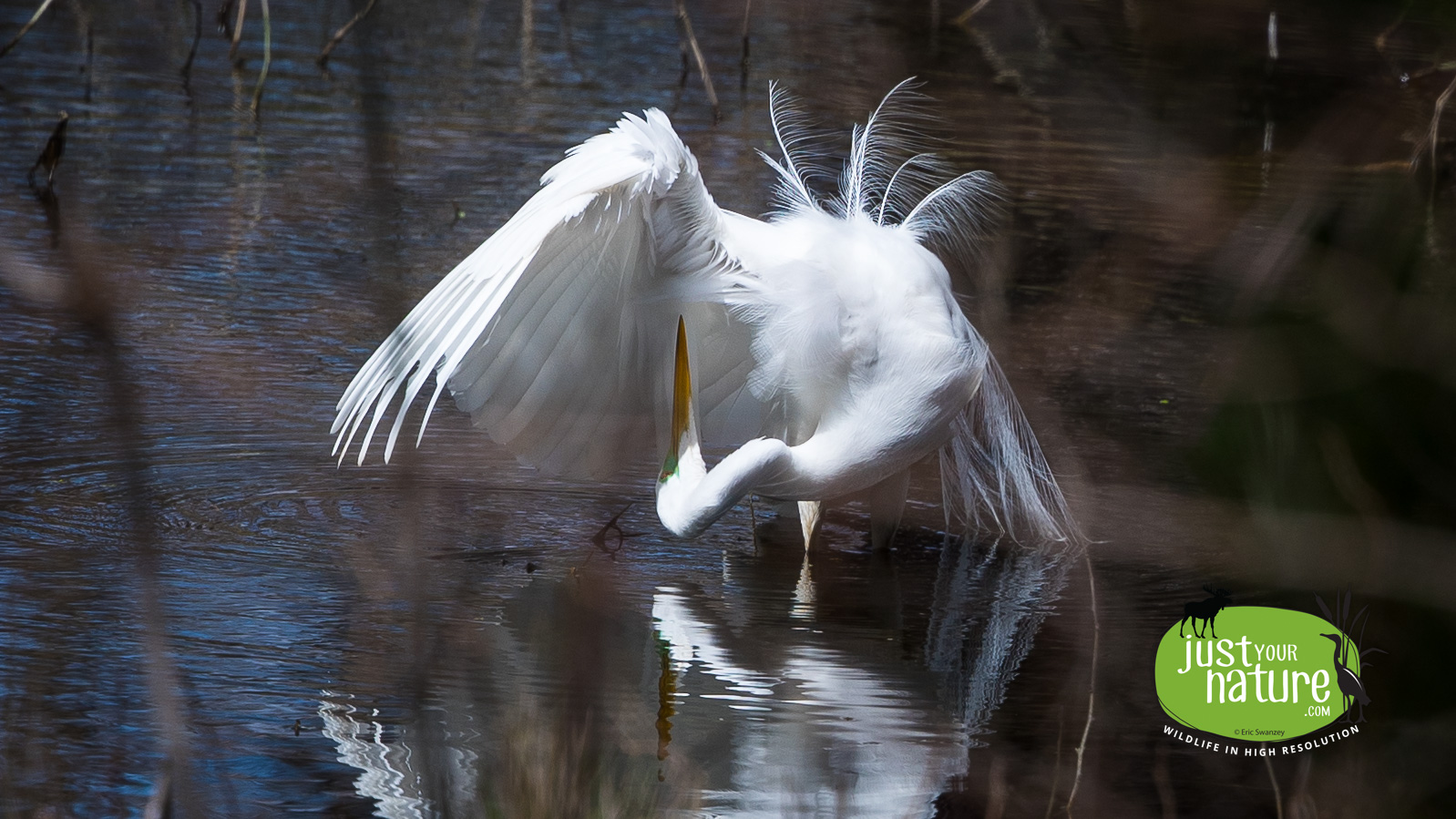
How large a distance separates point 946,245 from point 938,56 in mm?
7865

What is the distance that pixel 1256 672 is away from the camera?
2395 mm

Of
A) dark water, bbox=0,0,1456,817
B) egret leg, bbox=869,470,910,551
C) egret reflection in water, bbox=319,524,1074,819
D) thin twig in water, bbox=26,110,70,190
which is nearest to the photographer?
dark water, bbox=0,0,1456,817

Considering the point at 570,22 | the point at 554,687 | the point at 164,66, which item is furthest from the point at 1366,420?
the point at 570,22

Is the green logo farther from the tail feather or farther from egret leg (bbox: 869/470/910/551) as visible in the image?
the tail feather

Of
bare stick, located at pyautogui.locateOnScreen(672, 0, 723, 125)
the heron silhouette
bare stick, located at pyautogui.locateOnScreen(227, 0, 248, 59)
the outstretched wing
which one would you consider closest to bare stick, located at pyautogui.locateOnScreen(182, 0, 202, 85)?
bare stick, located at pyautogui.locateOnScreen(227, 0, 248, 59)

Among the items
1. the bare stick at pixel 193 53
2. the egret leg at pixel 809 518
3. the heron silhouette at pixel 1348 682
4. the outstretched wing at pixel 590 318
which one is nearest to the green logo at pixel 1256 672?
the heron silhouette at pixel 1348 682

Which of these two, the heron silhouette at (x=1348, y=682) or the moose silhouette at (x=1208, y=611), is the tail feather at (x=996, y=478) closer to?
the moose silhouette at (x=1208, y=611)

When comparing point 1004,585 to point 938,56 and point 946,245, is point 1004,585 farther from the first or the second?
point 938,56

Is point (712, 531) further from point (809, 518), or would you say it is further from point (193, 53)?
point (193, 53)

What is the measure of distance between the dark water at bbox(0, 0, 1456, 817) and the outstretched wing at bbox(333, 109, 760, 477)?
0.32 meters

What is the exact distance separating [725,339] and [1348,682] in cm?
254

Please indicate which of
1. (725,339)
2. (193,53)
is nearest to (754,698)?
(725,339)

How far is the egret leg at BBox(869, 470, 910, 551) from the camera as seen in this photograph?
453cm

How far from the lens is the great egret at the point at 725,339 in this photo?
3496 millimetres
